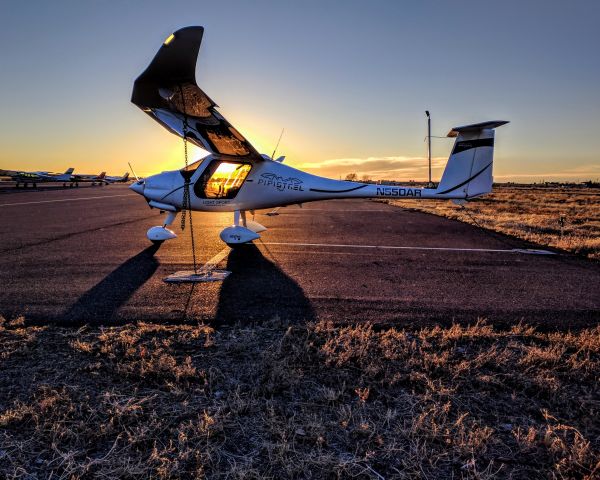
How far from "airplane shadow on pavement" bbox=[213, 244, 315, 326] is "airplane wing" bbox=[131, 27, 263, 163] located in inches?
115

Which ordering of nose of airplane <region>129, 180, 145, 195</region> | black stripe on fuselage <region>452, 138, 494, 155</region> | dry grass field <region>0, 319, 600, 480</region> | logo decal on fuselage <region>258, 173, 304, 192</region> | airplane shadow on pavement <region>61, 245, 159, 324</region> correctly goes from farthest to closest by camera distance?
nose of airplane <region>129, 180, 145, 195</region>
logo decal on fuselage <region>258, 173, 304, 192</region>
black stripe on fuselage <region>452, 138, 494, 155</region>
airplane shadow on pavement <region>61, 245, 159, 324</region>
dry grass field <region>0, 319, 600, 480</region>

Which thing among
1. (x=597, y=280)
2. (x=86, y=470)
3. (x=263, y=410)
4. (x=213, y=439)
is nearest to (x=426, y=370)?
(x=263, y=410)

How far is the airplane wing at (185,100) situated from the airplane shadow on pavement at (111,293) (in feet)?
9.96

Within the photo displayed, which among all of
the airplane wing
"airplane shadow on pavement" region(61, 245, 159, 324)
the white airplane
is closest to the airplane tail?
the white airplane

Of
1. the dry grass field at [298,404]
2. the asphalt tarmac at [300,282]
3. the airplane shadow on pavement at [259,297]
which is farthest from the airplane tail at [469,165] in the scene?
the dry grass field at [298,404]

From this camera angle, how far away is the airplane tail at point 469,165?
921cm

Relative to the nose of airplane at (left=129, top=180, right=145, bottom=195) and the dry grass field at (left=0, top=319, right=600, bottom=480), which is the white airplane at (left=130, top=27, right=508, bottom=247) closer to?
the nose of airplane at (left=129, top=180, right=145, bottom=195)

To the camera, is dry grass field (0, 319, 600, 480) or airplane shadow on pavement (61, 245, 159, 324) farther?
airplane shadow on pavement (61, 245, 159, 324)

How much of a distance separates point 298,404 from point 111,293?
13.1ft

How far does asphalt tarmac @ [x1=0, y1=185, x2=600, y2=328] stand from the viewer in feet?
15.5

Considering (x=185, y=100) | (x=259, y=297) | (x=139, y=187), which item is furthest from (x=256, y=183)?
(x=259, y=297)

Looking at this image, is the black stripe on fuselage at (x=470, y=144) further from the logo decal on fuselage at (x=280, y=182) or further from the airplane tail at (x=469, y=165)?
the logo decal on fuselage at (x=280, y=182)

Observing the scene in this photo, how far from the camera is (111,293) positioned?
549 cm

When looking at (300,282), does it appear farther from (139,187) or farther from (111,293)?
(139,187)
